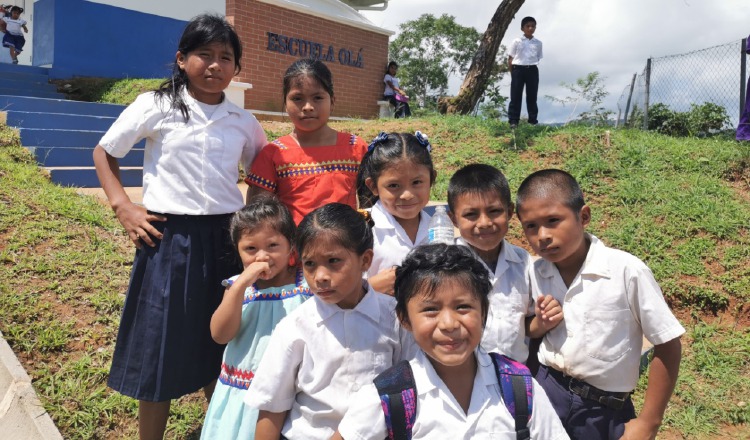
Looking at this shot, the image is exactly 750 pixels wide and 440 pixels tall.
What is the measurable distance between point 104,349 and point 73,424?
0.55m

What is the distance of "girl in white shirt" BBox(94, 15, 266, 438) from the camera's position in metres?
2.22

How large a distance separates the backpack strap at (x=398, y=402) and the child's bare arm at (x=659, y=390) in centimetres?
76

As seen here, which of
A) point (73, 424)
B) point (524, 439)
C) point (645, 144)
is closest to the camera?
point (524, 439)

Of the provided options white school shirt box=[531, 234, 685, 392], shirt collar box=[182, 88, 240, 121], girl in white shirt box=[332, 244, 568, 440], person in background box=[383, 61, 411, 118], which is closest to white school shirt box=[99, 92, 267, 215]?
shirt collar box=[182, 88, 240, 121]

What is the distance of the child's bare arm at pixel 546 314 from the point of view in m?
1.83

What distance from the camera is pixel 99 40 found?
35.6 ft

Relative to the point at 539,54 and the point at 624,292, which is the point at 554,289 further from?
the point at 539,54

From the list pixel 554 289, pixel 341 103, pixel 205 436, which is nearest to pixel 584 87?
pixel 341 103

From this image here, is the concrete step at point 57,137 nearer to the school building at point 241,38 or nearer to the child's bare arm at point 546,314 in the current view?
the school building at point 241,38

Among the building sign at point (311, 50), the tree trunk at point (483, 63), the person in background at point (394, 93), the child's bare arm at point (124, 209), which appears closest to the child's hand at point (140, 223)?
the child's bare arm at point (124, 209)

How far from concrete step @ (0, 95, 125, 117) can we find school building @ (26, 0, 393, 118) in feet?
8.80

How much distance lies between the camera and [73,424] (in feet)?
8.91

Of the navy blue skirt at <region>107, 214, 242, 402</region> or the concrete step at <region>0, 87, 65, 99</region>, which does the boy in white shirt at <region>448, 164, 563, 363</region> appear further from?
the concrete step at <region>0, 87, 65, 99</region>

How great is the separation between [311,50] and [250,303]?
10542 mm
